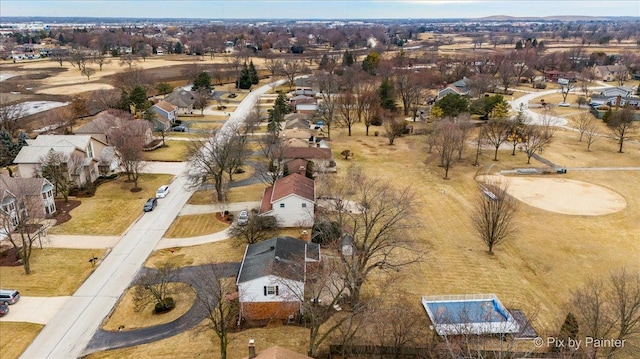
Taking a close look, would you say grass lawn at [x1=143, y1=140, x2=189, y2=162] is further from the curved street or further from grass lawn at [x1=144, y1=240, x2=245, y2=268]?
grass lawn at [x1=144, y1=240, x2=245, y2=268]

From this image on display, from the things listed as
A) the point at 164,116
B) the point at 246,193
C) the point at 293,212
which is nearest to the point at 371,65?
the point at 164,116

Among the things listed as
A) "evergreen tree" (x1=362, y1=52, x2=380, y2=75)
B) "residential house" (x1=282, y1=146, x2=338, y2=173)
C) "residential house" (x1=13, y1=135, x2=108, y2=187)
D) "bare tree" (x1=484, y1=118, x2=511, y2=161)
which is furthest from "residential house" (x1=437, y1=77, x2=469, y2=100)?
"residential house" (x1=13, y1=135, x2=108, y2=187)

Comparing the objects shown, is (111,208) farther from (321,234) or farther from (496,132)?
(496,132)

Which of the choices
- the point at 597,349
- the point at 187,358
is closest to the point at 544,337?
the point at 597,349

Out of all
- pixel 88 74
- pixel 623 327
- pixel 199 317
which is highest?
pixel 88 74

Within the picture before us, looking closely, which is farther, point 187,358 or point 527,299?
point 527,299

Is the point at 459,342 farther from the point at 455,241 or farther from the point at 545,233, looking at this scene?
the point at 545,233
